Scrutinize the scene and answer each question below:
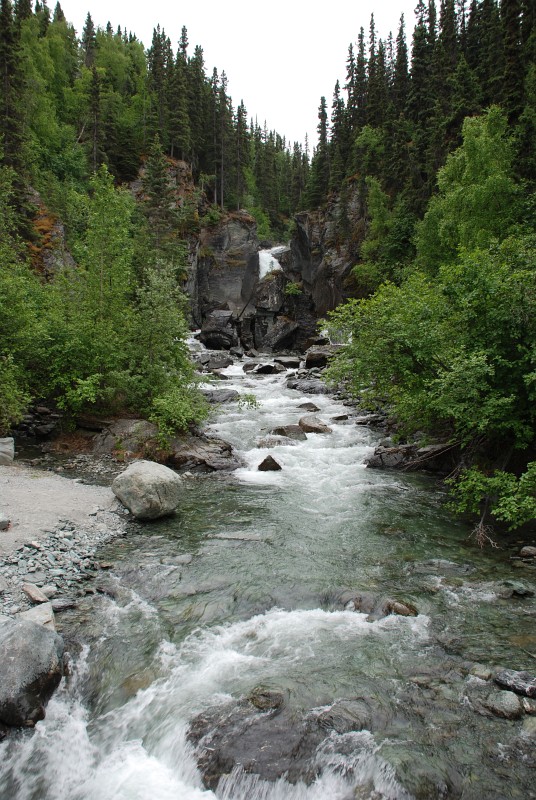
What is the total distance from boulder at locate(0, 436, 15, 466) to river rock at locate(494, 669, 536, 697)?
43.3ft

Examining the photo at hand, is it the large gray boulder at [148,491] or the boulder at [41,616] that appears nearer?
the boulder at [41,616]

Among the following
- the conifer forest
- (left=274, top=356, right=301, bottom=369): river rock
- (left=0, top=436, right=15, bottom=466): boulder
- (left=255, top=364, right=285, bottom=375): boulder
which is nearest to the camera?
the conifer forest

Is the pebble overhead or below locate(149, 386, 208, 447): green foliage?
below

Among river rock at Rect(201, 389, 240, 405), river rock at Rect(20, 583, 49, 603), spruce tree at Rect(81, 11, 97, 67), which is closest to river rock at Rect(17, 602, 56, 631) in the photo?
river rock at Rect(20, 583, 49, 603)

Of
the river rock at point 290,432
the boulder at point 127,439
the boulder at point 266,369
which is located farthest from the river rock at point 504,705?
the boulder at point 266,369

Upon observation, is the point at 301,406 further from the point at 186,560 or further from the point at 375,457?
the point at 186,560

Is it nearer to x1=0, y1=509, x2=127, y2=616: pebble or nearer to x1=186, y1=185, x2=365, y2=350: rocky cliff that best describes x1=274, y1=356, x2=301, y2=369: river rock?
x1=186, y1=185, x2=365, y2=350: rocky cliff

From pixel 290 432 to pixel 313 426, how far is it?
1.32 m

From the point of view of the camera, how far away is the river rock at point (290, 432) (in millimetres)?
20025

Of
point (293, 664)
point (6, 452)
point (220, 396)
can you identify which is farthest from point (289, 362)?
point (293, 664)

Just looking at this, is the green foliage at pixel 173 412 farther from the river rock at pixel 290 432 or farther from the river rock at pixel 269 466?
the river rock at pixel 290 432

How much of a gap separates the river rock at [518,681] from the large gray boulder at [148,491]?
779 cm

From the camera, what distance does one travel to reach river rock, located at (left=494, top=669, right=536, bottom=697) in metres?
5.86

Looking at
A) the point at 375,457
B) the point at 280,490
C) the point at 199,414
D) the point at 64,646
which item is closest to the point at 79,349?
the point at 199,414
